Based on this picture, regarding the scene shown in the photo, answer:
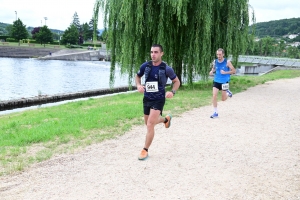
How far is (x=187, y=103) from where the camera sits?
12.5 meters

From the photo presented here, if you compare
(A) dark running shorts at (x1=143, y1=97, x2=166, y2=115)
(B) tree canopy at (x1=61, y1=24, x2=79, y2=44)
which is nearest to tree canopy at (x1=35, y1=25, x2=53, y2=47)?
(B) tree canopy at (x1=61, y1=24, x2=79, y2=44)

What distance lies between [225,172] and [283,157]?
157 cm

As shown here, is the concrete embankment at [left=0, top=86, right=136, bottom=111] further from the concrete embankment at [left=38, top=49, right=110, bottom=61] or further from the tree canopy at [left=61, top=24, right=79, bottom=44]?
the tree canopy at [left=61, top=24, right=79, bottom=44]

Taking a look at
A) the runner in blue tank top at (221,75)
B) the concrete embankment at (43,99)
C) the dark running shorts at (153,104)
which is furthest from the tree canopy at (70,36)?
the dark running shorts at (153,104)

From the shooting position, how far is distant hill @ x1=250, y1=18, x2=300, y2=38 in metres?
163

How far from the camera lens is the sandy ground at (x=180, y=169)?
4441 mm

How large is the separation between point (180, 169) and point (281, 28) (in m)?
180

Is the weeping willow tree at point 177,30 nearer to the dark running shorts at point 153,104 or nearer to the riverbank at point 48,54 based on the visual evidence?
the dark running shorts at point 153,104

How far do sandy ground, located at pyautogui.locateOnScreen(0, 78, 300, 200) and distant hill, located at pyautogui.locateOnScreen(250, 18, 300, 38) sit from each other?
540 ft

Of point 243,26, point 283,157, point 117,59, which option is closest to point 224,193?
point 283,157

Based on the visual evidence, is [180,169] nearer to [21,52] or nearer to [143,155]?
[143,155]

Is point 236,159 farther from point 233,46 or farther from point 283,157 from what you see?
point 233,46

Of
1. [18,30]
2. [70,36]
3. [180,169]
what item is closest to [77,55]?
[18,30]

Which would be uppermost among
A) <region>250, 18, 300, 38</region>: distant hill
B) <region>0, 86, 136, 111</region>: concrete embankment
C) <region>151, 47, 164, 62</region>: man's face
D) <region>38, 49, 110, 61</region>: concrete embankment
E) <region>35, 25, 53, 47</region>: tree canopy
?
<region>250, 18, 300, 38</region>: distant hill
